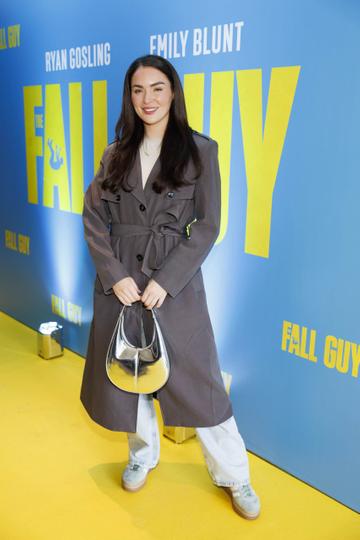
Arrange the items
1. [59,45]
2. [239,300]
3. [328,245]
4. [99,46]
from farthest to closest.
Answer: [59,45]
[99,46]
[239,300]
[328,245]

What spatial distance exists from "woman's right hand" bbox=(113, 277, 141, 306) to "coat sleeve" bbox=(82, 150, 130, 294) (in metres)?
Result: 0.02

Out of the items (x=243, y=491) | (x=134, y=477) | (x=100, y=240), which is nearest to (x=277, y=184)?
(x=100, y=240)

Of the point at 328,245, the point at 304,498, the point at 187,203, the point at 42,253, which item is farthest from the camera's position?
the point at 42,253

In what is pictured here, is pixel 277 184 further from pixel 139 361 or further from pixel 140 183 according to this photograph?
pixel 139 361

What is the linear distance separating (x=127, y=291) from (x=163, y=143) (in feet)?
1.62

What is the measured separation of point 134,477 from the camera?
2.22m

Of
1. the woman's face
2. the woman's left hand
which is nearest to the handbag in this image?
the woman's left hand

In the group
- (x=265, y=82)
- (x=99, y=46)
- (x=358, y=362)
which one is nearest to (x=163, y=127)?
(x=265, y=82)

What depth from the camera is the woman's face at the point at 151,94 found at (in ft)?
5.87

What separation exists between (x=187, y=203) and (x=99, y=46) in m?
1.39

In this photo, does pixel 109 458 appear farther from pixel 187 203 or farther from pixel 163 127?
pixel 163 127

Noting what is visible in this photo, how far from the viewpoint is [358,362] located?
6.55ft

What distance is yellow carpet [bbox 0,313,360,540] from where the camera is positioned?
2.00 m

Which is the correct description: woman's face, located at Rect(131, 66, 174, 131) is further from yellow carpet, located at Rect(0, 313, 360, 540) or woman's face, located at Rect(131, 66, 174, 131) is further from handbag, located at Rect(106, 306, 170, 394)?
yellow carpet, located at Rect(0, 313, 360, 540)
